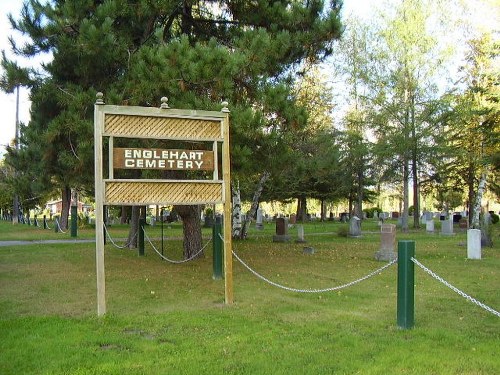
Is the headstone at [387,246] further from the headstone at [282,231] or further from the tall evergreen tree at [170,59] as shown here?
the headstone at [282,231]

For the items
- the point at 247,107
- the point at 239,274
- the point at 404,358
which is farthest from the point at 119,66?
the point at 404,358

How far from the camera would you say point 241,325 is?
664 cm

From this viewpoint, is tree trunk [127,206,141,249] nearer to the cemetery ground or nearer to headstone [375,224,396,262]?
the cemetery ground

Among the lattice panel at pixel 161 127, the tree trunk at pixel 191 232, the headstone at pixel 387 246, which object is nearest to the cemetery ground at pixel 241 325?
the tree trunk at pixel 191 232

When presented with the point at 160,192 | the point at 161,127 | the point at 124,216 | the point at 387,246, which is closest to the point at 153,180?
the point at 160,192

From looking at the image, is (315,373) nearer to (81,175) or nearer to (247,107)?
(247,107)

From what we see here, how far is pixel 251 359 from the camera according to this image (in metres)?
5.18

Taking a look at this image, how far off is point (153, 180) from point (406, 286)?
384 cm

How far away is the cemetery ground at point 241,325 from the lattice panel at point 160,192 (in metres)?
1.55

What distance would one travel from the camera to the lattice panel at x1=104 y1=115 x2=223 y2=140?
7.92m

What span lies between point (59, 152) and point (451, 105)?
23.9 m

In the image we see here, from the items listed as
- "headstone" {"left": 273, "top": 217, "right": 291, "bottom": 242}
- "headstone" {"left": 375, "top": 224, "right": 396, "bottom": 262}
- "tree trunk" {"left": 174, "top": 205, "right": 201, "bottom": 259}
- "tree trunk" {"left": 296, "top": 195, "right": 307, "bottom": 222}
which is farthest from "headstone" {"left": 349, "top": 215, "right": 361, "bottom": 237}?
"tree trunk" {"left": 296, "top": 195, "right": 307, "bottom": 222}

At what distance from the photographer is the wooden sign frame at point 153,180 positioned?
25.0ft

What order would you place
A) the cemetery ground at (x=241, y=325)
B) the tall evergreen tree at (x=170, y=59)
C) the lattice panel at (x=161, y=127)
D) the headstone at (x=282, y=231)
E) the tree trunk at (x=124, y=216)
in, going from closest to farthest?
1. the cemetery ground at (x=241, y=325)
2. the lattice panel at (x=161, y=127)
3. the tall evergreen tree at (x=170, y=59)
4. the headstone at (x=282, y=231)
5. the tree trunk at (x=124, y=216)
